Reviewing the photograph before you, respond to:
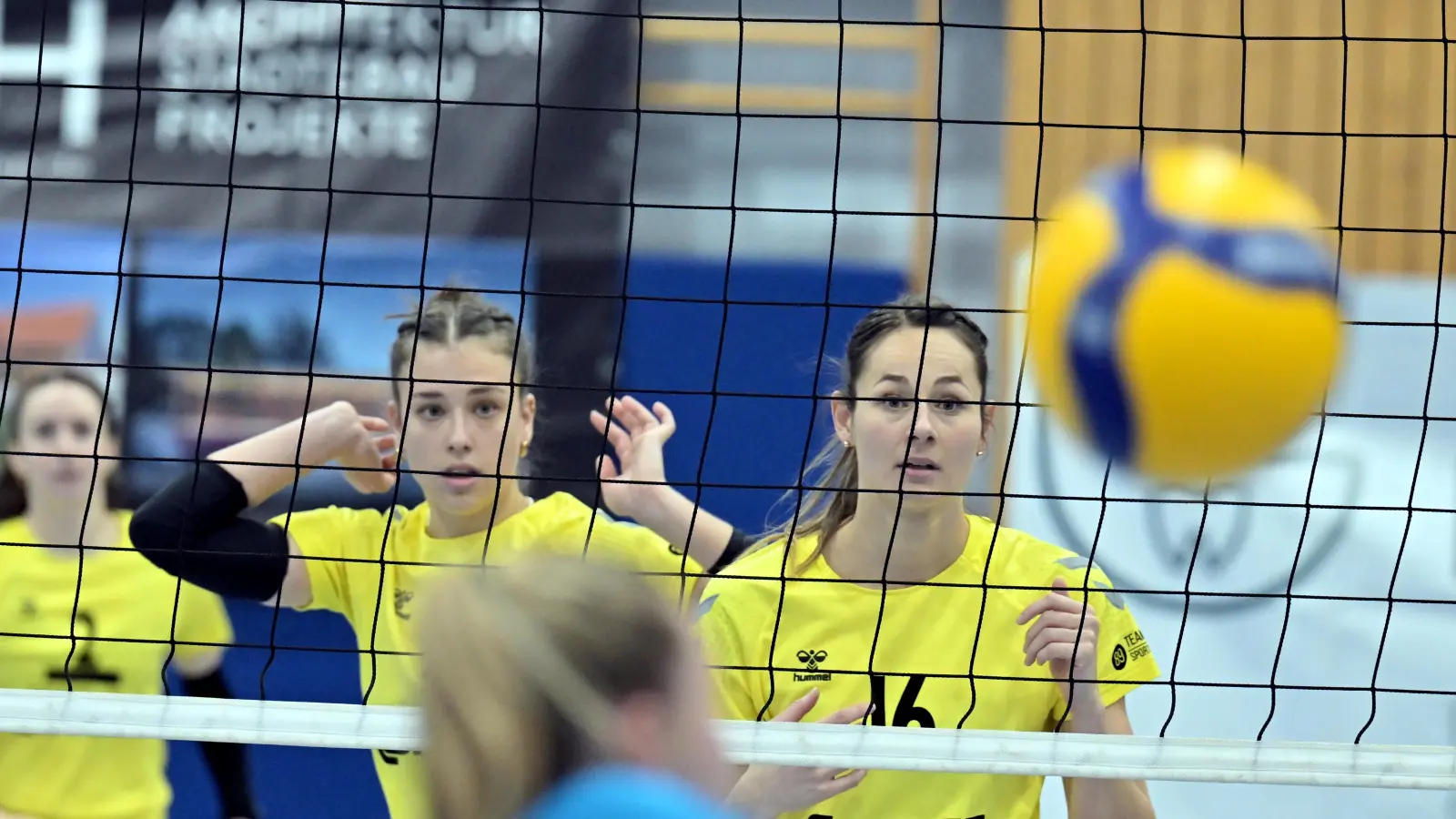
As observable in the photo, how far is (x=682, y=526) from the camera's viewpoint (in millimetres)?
3174

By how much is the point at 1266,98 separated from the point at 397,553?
11.7 feet

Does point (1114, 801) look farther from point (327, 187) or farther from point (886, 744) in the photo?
point (327, 187)

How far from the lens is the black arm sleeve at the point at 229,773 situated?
149 inches

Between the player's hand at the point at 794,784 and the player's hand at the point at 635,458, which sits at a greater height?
the player's hand at the point at 635,458

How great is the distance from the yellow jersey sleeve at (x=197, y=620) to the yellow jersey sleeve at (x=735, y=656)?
1.64m

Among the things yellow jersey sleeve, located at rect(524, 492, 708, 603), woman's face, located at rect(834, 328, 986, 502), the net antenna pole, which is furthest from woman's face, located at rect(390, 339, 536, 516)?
the net antenna pole

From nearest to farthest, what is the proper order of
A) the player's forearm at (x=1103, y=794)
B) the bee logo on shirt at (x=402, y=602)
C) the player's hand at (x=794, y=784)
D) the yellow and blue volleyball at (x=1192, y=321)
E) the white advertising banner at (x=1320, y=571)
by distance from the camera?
1. the yellow and blue volleyball at (x=1192, y=321)
2. the player's hand at (x=794, y=784)
3. the player's forearm at (x=1103, y=794)
4. the bee logo on shirt at (x=402, y=602)
5. the white advertising banner at (x=1320, y=571)

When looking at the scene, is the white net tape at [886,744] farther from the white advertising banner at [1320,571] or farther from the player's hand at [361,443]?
the white advertising banner at [1320,571]

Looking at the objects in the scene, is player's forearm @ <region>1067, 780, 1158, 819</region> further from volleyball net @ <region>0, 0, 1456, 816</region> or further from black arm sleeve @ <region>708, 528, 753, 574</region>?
volleyball net @ <region>0, 0, 1456, 816</region>

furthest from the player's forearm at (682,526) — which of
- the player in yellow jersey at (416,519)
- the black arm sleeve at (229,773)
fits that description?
the black arm sleeve at (229,773)

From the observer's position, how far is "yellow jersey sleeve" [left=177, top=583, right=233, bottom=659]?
387cm

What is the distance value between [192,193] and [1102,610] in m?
3.06

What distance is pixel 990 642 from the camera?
2.77 meters

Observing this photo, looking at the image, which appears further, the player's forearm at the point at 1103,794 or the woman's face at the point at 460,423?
the woman's face at the point at 460,423
